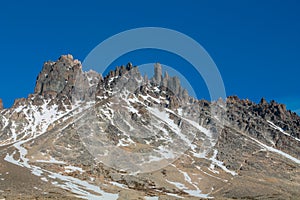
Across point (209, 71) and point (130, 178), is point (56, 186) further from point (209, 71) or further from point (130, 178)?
point (209, 71)

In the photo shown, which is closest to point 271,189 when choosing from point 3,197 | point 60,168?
point 60,168

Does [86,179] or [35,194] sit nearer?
[35,194]

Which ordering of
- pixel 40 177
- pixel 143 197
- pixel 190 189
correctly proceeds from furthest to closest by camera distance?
pixel 190 189
pixel 40 177
pixel 143 197

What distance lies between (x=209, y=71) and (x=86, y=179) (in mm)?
94342

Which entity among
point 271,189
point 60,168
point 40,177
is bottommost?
point 40,177

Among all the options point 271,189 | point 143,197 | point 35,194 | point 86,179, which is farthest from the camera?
point 271,189

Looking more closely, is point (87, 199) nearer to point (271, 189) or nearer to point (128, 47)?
point (128, 47)

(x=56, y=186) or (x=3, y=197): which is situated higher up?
(x=56, y=186)

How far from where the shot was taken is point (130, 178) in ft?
590

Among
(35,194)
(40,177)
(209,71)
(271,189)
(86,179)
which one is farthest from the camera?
(271,189)

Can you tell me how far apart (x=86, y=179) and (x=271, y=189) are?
96.5 m

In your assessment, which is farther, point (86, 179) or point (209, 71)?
point (86, 179)

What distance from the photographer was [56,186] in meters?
144

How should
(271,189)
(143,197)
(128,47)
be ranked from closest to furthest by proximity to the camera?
(128,47)
(143,197)
(271,189)
